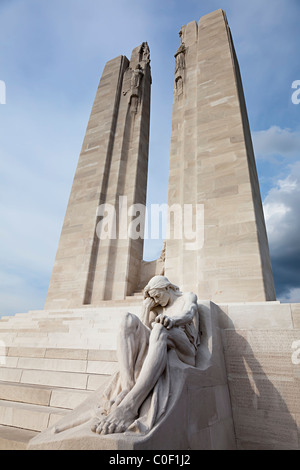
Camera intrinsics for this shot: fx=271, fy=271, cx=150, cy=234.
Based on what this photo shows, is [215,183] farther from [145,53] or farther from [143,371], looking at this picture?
[145,53]

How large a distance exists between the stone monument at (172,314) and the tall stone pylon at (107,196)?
0.06 m

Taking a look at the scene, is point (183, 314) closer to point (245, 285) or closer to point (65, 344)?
point (65, 344)

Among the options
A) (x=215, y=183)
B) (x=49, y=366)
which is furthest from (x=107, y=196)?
(x=49, y=366)

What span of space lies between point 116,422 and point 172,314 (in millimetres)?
1566

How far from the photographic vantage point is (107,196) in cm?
1149

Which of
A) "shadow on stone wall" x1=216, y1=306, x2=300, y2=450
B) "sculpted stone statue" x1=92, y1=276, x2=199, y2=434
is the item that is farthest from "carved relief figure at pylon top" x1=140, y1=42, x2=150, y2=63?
"shadow on stone wall" x1=216, y1=306, x2=300, y2=450

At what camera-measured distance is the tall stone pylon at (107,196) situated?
398 inches

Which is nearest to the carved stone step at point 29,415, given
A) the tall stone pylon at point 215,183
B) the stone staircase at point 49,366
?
the stone staircase at point 49,366

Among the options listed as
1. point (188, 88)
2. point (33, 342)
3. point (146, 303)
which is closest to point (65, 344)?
point (33, 342)

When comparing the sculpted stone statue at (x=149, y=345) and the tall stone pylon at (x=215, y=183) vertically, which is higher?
the tall stone pylon at (x=215, y=183)

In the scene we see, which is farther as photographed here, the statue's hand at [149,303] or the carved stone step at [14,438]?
the statue's hand at [149,303]

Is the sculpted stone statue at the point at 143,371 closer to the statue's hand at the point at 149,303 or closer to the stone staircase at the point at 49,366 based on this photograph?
the statue's hand at the point at 149,303

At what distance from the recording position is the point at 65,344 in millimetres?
4918
